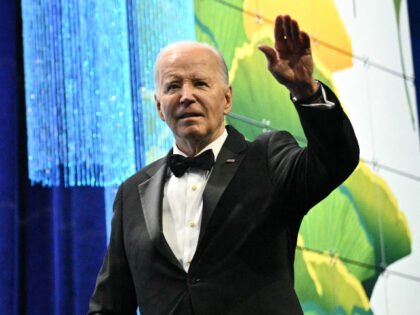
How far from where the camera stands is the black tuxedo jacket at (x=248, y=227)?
1944 mm

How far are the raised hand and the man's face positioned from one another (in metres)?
0.33

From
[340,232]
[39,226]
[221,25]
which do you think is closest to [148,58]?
[221,25]

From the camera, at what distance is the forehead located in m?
2.25

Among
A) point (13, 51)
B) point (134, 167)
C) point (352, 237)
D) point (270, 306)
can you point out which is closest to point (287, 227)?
point (270, 306)

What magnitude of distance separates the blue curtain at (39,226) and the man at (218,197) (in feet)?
3.89

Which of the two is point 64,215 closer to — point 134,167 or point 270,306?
point 134,167

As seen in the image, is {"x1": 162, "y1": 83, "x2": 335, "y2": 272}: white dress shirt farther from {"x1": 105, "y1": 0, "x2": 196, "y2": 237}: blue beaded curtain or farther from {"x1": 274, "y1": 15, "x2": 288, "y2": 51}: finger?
{"x1": 105, "y1": 0, "x2": 196, "y2": 237}: blue beaded curtain

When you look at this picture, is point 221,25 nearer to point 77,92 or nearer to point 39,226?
point 77,92

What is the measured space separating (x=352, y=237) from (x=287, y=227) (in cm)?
240

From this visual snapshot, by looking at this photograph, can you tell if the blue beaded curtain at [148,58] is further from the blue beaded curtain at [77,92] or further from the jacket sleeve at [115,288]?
the jacket sleeve at [115,288]

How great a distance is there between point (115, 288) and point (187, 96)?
51cm

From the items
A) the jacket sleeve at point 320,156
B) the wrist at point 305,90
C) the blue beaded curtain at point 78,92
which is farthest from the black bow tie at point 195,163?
the blue beaded curtain at point 78,92

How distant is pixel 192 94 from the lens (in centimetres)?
221

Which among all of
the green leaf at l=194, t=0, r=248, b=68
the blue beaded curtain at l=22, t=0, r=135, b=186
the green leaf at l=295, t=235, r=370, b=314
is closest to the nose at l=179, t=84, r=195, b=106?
the blue beaded curtain at l=22, t=0, r=135, b=186
